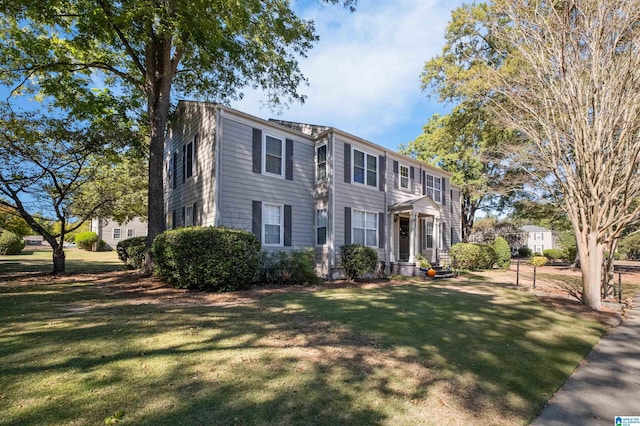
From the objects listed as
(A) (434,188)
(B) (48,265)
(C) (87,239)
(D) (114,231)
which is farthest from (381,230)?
(C) (87,239)

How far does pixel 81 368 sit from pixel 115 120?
14427mm

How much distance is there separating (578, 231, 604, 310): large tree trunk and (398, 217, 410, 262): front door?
891cm

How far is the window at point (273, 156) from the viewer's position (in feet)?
40.1

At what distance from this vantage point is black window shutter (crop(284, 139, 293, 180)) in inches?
505

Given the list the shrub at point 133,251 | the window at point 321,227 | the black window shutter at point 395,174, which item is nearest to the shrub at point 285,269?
the window at point 321,227

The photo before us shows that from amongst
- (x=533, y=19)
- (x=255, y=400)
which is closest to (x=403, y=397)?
(x=255, y=400)

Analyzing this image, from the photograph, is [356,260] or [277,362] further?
[356,260]

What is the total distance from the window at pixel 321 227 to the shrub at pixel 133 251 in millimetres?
7357

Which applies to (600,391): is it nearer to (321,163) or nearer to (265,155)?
(265,155)

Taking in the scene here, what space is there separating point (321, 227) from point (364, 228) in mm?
2109

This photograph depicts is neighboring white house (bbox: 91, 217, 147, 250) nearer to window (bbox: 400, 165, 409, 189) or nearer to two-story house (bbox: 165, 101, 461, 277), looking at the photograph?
two-story house (bbox: 165, 101, 461, 277)

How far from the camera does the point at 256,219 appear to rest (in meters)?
11.8

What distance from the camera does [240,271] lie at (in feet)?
30.6

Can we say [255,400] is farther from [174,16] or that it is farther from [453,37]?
[453,37]
